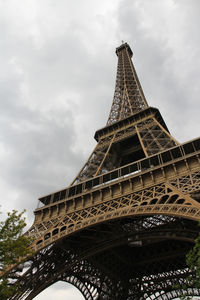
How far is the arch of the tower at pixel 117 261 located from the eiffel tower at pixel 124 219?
0.06 meters

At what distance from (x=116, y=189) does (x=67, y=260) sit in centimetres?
664

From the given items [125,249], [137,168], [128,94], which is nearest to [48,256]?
[137,168]

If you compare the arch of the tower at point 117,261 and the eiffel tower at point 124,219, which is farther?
the arch of the tower at point 117,261

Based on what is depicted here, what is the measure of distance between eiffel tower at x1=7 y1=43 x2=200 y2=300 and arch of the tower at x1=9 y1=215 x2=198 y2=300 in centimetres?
6

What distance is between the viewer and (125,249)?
2569cm

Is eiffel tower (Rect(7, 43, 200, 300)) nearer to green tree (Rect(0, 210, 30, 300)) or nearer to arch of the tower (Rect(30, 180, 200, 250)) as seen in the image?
arch of the tower (Rect(30, 180, 200, 250))

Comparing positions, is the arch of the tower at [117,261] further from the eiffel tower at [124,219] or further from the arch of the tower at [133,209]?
the arch of the tower at [133,209]

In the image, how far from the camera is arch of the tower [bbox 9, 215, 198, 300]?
1716 centimetres

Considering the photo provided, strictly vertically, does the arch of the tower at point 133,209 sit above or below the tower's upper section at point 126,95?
below

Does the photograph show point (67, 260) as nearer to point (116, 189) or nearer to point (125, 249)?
point (116, 189)

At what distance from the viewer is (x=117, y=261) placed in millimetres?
25359

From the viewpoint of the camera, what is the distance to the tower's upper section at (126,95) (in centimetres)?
3019

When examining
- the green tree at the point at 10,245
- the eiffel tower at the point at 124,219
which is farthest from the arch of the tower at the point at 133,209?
the green tree at the point at 10,245

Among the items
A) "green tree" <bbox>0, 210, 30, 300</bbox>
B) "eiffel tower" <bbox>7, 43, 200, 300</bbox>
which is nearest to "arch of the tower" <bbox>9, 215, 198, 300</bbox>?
"eiffel tower" <bbox>7, 43, 200, 300</bbox>
